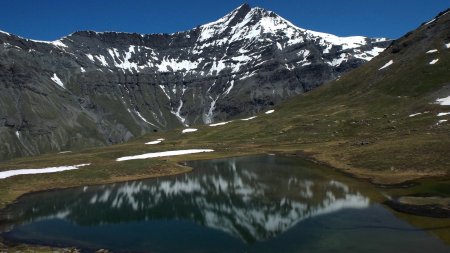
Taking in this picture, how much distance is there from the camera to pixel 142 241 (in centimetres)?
4744

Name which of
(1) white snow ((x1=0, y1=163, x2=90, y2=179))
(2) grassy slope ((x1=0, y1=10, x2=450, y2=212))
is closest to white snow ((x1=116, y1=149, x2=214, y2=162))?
(2) grassy slope ((x1=0, y1=10, x2=450, y2=212))

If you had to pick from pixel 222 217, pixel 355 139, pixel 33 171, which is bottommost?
pixel 222 217

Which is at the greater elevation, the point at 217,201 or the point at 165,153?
the point at 165,153

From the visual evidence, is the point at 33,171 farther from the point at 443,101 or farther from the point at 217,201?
the point at 443,101

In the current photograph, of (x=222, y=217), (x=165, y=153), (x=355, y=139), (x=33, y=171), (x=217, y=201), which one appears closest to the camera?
(x=222, y=217)

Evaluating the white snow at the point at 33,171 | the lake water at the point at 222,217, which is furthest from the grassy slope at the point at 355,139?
the lake water at the point at 222,217

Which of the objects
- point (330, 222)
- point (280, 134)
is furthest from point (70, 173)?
point (280, 134)

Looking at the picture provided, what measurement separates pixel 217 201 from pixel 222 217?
11.5 meters

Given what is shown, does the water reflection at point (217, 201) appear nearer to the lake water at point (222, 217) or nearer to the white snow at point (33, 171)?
the lake water at point (222, 217)

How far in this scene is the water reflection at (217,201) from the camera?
54812mm

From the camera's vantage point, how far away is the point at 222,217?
5744cm

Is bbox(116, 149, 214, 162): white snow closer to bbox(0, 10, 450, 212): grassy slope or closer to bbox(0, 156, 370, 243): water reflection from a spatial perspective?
bbox(0, 10, 450, 212): grassy slope

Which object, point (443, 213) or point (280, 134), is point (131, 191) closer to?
point (443, 213)

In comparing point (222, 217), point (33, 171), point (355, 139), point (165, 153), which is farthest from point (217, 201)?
point (165, 153)
